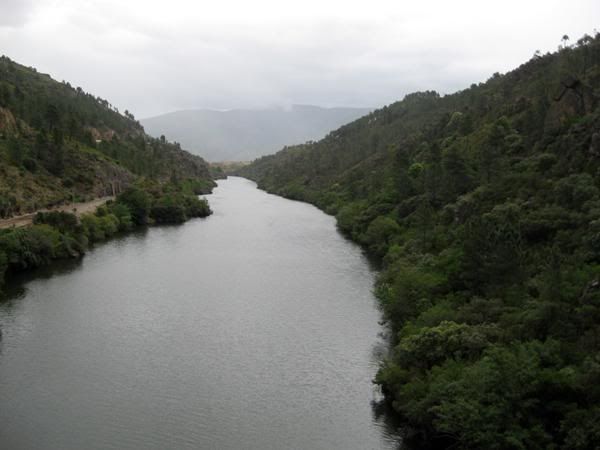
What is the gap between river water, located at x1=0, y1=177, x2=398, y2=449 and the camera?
3769 cm

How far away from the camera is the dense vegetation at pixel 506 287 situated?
32.1 metres

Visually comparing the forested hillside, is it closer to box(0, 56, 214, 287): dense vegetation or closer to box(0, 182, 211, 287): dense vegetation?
box(0, 56, 214, 287): dense vegetation

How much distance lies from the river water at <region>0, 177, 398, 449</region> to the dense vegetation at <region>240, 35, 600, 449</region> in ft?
15.4

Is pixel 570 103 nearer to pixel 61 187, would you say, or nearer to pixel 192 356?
pixel 192 356

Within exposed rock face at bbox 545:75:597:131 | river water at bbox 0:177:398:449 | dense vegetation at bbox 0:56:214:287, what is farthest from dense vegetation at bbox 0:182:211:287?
exposed rock face at bbox 545:75:597:131

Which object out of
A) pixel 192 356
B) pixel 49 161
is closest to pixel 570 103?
pixel 192 356

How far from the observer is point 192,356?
4975cm

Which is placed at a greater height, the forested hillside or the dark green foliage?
the forested hillside

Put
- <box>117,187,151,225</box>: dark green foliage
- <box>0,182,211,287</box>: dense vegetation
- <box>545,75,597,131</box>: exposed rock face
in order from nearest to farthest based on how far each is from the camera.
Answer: <box>545,75,597,131</box>: exposed rock face < <box>0,182,211,287</box>: dense vegetation < <box>117,187,151,225</box>: dark green foliage

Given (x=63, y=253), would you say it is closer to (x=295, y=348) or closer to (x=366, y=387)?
(x=295, y=348)

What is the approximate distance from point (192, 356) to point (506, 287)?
84.8 ft

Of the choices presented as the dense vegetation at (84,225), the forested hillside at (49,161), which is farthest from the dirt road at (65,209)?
the dense vegetation at (84,225)

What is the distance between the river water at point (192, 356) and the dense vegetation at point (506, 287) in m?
4.70

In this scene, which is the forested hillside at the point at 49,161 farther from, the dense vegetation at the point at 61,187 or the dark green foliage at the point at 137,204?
the dark green foliage at the point at 137,204
